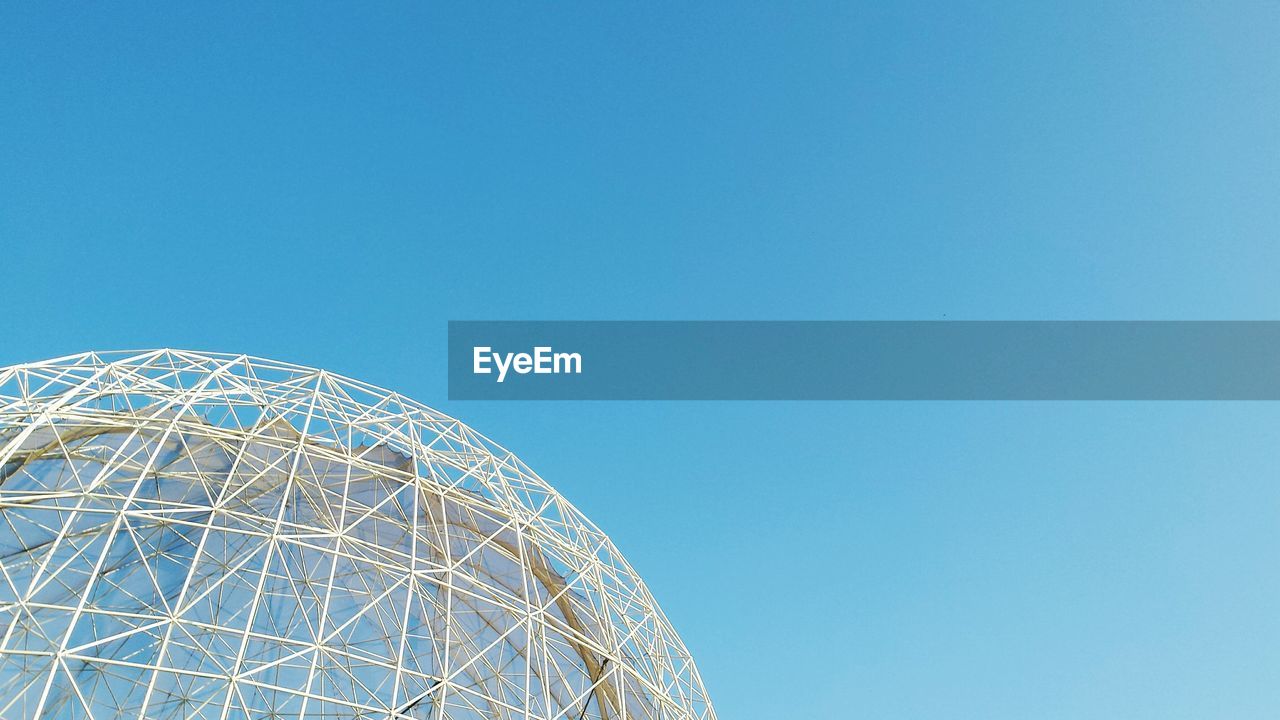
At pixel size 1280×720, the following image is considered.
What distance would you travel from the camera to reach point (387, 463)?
29219 millimetres

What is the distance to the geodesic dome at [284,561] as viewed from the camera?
26562mm

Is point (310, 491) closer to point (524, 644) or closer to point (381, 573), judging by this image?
point (381, 573)

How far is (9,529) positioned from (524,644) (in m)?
14.9

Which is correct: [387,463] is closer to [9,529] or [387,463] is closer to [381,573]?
[381,573]

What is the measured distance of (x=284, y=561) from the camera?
103ft

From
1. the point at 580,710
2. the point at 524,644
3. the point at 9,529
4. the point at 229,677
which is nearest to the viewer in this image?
the point at 229,677

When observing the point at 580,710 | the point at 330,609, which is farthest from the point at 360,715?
the point at 580,710

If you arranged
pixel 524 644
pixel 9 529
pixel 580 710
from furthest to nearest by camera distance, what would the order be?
pixel 524 644 → pixel 580 710 → pixel 9 529

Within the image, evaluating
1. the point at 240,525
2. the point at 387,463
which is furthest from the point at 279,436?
the point at 240,525

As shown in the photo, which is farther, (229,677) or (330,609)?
(330,609)

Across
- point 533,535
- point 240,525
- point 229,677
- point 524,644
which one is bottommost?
point 229,677

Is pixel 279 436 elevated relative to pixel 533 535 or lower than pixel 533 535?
elevated

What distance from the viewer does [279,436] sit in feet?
89.2

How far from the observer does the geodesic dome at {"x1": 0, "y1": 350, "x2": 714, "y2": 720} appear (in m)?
26.6
